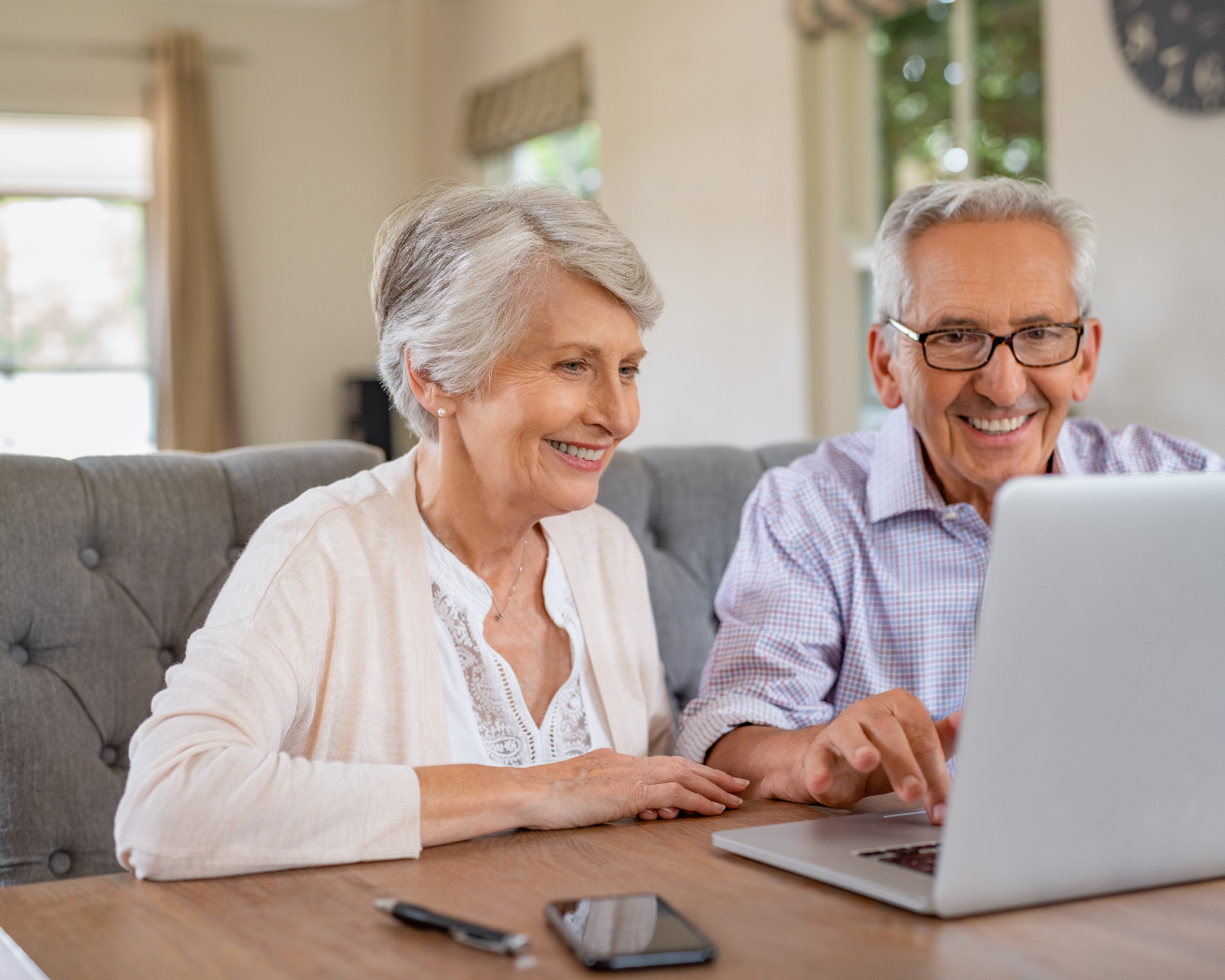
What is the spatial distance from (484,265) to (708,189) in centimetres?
380

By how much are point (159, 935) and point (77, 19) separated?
6586 millimetres

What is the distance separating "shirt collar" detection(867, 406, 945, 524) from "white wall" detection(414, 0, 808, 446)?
2.93m

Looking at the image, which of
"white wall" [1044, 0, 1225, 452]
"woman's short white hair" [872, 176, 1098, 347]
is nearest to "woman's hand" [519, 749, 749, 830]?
"woman's short white hair" [872, 176, 1098, 347]

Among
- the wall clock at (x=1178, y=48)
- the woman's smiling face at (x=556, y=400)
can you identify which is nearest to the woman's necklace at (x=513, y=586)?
the woman's smiling face at (x=556, y=400)

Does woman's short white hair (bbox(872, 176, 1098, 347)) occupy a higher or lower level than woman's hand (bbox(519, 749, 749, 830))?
higher

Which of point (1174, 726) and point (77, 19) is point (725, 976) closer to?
point (1174, 726)

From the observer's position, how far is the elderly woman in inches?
46.1

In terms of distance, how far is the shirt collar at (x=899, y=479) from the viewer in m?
1.64

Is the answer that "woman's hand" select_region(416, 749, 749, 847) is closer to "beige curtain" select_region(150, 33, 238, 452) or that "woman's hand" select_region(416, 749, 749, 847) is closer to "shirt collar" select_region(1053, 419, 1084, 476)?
Answer: "shirt collar" select_region(1053, 419, 1084, 476)

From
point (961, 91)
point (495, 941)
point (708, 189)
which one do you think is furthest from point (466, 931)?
point (708, 189)

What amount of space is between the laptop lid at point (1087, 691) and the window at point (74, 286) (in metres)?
6.15

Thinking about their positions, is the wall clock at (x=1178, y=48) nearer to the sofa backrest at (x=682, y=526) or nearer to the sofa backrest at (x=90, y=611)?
the sofa backrest at (x=682, y=526)

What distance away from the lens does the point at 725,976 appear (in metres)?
0.74

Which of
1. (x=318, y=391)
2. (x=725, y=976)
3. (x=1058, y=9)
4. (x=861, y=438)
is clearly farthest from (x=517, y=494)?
(x=318, y=391)
